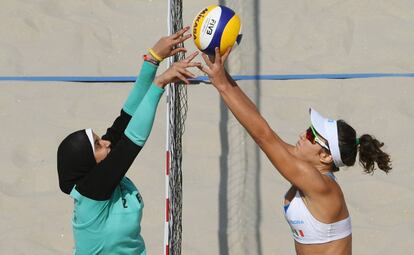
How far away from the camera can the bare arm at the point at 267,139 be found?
3.71 metres

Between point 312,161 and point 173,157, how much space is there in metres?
1.17

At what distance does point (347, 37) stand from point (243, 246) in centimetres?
215

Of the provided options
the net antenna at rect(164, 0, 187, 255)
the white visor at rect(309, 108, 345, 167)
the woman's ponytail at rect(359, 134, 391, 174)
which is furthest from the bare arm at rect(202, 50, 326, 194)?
the net antenna at rect(164, 0, 187, 255)

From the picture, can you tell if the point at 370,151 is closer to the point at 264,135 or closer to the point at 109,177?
the point at 264,135

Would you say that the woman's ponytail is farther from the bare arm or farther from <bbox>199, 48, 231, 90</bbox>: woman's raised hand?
<bbox>199, 48, 231, 90</bbox>: woman's raised hand

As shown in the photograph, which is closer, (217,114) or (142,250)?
(142,250)

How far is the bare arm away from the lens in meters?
3.71

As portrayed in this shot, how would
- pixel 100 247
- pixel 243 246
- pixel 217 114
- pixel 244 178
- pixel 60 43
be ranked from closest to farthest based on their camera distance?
pixel 100 247
pixel 243 246
pixel 244 178
pixel 217 114
pixel 60 43

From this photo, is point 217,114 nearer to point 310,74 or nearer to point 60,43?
point 310,74

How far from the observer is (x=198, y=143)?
6375 mm

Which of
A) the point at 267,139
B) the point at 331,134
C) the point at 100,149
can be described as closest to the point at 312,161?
the point at 331,134

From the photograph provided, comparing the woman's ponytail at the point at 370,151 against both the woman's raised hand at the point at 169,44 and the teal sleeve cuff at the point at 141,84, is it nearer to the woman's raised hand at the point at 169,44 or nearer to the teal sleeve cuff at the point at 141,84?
the woman's raised hand at the point at 169,44

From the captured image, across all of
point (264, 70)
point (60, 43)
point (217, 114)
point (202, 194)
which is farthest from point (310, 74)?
point (60, 43)

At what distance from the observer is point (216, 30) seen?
3.97 m
